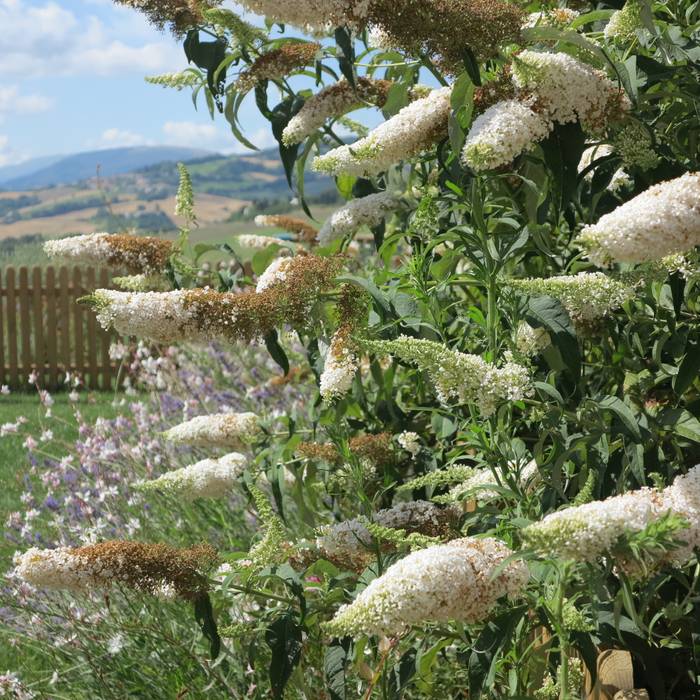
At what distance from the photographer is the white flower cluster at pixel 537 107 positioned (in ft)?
5.76

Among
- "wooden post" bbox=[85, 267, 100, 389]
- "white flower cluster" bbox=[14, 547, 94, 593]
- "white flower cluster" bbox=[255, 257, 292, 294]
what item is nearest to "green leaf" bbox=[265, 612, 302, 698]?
"white flower cluster" bbox=[14, 547, 94, 593]

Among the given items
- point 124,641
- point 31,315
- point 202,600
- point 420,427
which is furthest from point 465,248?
point 31,315

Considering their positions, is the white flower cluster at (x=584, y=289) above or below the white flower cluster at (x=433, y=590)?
above

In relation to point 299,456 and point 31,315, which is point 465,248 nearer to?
point 299,456

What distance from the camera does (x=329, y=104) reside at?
254cm

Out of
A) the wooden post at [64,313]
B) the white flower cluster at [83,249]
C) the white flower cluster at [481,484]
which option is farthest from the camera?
the wooden post at [64,313]

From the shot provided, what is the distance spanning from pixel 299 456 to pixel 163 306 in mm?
900

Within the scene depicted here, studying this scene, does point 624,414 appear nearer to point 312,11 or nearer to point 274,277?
point 274,277

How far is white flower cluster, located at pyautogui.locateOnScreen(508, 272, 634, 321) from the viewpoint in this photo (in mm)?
1653

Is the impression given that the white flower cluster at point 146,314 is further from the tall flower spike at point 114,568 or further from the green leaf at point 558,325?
the green leaf at point 558,325

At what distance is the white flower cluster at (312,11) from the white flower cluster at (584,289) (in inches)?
21.9

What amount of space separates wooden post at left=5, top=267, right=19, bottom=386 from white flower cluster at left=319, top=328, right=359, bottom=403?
1255 centimetres

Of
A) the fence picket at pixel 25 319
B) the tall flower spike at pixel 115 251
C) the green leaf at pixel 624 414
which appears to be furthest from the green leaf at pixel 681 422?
the fence picket at pixel 25 319

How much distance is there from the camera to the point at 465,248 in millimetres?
2076
